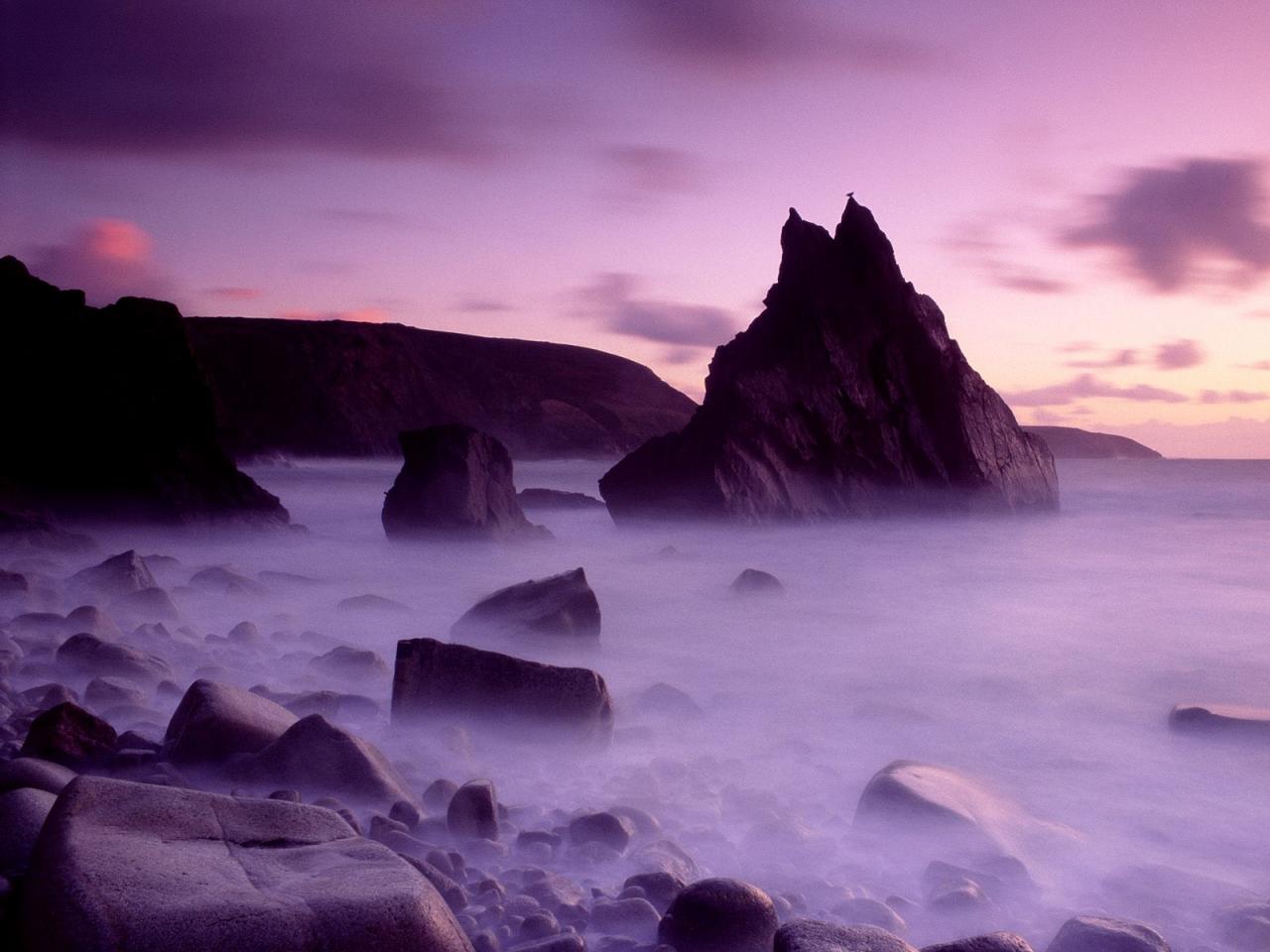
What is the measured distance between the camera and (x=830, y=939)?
200cm

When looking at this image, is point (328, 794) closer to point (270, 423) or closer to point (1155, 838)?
point (1155, 838)

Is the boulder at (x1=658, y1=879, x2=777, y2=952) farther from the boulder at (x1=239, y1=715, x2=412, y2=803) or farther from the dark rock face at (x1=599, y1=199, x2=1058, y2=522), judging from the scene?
the dark rock face at (x1=599, y1=199, x2=1058, y2=522)

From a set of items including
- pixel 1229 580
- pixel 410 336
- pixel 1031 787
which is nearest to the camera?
pixel 1031 787

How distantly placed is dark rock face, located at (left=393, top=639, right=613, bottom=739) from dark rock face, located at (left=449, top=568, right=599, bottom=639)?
5.65 ft

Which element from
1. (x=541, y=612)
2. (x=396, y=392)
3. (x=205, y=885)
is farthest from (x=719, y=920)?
(x=396, y=392)

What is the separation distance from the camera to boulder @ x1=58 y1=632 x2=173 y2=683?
4480mm

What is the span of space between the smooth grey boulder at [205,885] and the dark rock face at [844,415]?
13.8 m

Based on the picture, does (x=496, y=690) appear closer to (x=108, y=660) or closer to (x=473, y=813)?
(x=473, y=813)

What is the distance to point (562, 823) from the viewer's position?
3.13 meters

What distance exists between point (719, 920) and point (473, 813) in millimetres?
964

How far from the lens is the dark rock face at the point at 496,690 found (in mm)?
3975

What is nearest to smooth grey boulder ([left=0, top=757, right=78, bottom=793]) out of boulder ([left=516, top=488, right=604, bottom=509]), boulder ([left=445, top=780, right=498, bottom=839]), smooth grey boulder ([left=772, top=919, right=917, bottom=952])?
boulder ([left=445, top=780, right=498, bottom=839])

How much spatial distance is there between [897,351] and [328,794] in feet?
56.8

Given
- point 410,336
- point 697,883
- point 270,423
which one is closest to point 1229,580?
point 697,883
